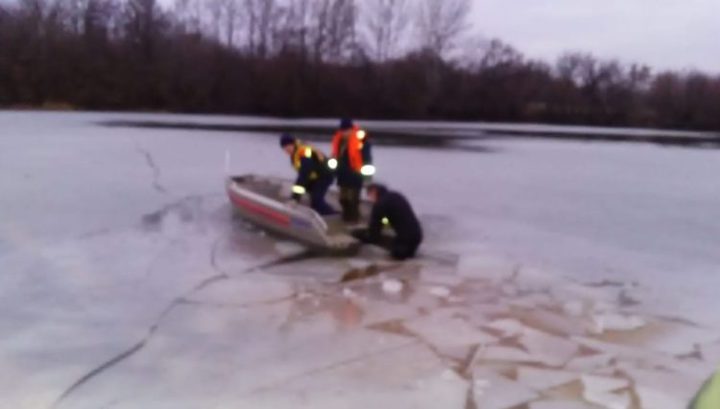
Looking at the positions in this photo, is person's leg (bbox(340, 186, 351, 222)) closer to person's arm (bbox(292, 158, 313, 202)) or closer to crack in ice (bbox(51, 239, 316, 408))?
person's arm (bbox(292, 158, 313, 202))

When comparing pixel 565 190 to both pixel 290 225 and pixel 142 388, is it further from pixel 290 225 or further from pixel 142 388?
pixel 142 388

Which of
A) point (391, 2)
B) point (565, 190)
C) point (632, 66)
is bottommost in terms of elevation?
point (565, 190)

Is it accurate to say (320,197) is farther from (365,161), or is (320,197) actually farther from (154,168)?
(154,168)

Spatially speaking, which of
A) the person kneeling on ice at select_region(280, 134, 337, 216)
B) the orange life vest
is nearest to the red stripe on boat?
the person kneeling on ice at select_region(280, 134, 337, 216)

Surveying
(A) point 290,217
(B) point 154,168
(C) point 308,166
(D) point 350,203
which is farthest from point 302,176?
(B) point 154,168

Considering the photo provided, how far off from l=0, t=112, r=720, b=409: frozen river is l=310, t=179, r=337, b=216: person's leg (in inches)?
29.4

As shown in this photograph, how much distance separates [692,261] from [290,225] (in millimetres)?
4824

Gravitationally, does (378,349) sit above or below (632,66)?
below

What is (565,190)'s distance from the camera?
55.8ft

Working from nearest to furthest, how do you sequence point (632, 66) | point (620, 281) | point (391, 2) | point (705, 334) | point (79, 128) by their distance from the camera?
point (705, 334)
point (620, 281)
point (79, 128)
point (391, 2)
point (632, 66)

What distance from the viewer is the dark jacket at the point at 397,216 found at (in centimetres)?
845

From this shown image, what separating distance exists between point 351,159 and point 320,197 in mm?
787

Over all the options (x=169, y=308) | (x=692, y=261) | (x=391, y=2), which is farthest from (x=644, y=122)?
(x=169, y=308)

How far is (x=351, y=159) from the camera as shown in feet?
30.8
